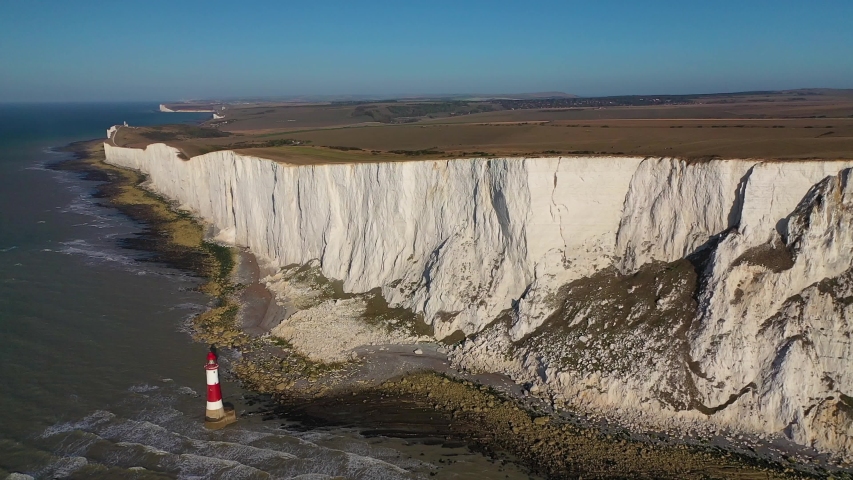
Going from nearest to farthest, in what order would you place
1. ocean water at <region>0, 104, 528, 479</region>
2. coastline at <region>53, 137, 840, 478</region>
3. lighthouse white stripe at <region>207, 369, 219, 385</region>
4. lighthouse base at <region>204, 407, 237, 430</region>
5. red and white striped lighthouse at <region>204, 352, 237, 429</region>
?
coastline at <region>53, 137, 840, 478</region>
ocean water at <region>0, 104, 528, 479</region>
lighthouse white stripe at <region>207, 369, 219, 385</region>
red and white striped lighthouse at <region>204, 352, 237, 429</region>
lighthouse base at <region>204, 407, 237, 430</region>

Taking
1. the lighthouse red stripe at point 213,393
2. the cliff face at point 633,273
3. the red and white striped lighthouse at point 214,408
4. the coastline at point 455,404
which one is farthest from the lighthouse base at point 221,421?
the cliff face at point 633,273

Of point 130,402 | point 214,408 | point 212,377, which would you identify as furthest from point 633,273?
point 130,402

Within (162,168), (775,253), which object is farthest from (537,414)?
(162,168)

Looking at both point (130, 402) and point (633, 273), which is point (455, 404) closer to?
point (633, 273)

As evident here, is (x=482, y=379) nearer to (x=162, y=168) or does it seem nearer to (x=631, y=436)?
(x=631, y=436)

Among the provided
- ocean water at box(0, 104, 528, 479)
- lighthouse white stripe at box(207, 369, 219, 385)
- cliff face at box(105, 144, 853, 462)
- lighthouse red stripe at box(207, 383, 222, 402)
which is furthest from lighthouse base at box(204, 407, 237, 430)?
cliff face at box(105, 144, 853, 462)

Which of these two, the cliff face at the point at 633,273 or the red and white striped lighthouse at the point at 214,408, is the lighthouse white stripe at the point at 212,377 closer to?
the red and white striped lighthouse at the point at 214,408

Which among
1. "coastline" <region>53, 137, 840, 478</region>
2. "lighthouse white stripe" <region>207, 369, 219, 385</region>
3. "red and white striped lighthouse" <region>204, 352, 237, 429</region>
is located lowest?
"coastline" <region>53, 137, 840, 478</region>

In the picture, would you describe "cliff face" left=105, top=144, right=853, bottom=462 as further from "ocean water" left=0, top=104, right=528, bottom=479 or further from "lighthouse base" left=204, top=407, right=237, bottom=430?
"lighthouse base" left=204, top=407, right=237, bottom=430
